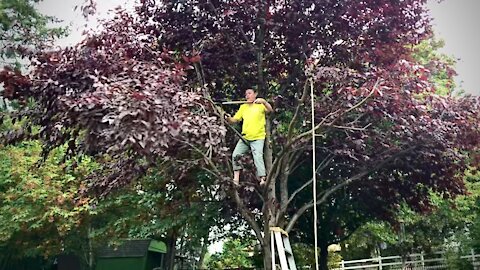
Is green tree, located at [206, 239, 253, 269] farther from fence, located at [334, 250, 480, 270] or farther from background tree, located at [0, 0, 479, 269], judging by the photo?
background tree, located at [0, 0, 479, 269]

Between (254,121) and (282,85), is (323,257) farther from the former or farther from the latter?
(254,121)

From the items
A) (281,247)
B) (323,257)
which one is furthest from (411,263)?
(281,247)

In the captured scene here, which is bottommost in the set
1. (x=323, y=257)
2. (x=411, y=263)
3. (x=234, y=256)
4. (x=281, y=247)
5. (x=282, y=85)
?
(x=281, y=247)

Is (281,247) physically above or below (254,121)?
below

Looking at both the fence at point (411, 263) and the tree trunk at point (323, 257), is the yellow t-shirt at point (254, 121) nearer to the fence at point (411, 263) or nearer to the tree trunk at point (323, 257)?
the tree trunk at point (323, 257)

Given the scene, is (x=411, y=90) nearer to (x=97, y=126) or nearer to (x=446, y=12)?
(x=97, y=126)

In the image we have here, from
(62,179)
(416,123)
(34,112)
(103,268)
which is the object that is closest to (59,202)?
(62,179)

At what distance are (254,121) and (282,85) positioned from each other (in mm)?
996

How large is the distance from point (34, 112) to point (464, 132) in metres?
3.31

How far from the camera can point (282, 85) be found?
15.2 feet

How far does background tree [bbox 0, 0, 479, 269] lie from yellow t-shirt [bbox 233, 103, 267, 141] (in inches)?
7.6

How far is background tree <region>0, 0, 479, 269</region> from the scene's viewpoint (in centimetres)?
345

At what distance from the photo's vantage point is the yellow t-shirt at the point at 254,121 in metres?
3.74

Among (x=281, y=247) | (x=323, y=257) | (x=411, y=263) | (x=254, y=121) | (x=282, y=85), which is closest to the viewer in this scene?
(x=281, y=247)
